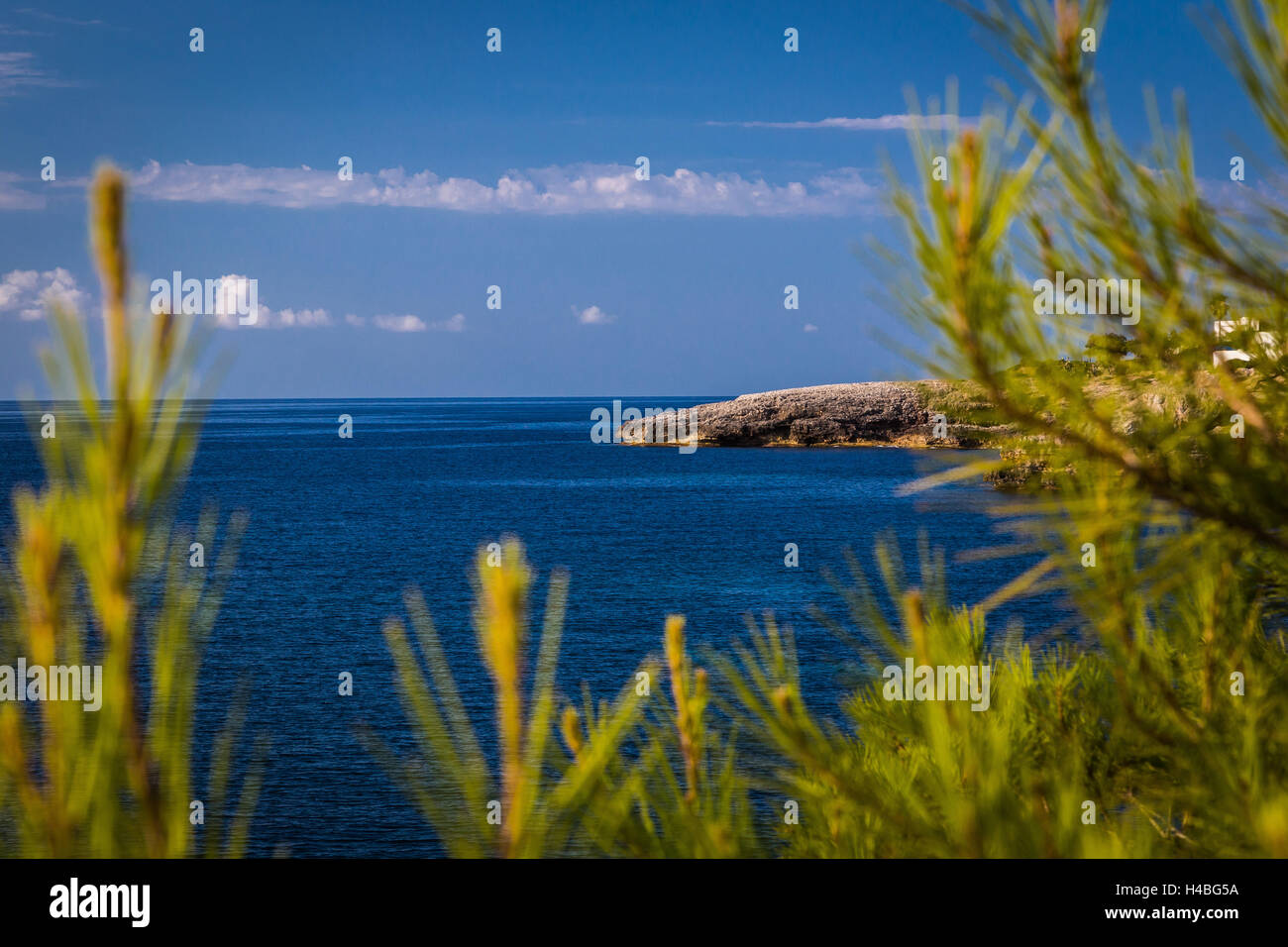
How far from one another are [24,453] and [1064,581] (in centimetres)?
13150

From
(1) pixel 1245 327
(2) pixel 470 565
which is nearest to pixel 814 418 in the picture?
(2) pixel 470 565

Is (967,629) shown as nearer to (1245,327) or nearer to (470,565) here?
(1245,327)

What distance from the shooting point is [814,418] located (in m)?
111

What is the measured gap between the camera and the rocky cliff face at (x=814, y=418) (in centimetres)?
10788

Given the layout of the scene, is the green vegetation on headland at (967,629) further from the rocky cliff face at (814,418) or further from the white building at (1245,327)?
the rocky cliff face at (814,418)

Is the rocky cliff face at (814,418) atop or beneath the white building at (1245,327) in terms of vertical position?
atop

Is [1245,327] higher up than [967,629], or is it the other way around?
[1245,327]

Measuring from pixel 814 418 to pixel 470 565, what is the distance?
77.7m

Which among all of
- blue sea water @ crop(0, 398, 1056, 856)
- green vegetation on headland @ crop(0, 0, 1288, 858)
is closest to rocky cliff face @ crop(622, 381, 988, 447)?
blue sea water @ crop(0, 398, 1056, 856)

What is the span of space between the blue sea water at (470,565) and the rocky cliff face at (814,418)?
2.28 metres

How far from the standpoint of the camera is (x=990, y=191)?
1.99 meters

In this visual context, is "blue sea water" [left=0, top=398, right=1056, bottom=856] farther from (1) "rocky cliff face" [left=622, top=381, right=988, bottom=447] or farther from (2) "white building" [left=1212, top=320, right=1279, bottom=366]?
(1) "rocky cliff face" [left=622, top=381, right=988, bottom=447]

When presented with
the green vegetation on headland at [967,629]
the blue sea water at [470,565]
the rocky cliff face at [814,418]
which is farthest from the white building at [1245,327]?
the rocky cliff face at [814,418]
